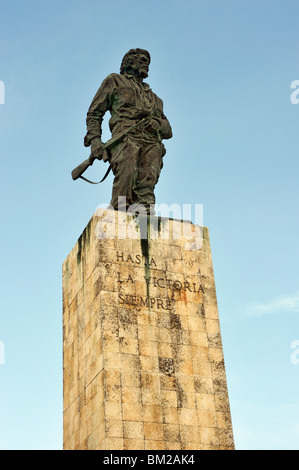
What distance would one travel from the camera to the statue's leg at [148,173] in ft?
53.6

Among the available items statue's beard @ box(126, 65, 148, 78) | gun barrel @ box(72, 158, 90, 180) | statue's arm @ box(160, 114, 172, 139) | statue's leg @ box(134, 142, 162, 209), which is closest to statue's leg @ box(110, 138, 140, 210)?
statue's leg @ box(134, 142, 162, 209)

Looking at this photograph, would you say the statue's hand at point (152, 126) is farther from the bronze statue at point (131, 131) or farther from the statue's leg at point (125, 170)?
the statue's leg at point (125, 170)

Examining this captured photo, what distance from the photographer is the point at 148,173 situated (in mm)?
16547

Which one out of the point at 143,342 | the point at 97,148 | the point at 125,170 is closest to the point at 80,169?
the point at 97,148

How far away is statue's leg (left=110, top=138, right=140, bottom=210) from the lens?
52.9 ft

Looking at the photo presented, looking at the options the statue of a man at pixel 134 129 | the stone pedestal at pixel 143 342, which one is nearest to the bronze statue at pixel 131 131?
the statue of a man at pixel 134 129

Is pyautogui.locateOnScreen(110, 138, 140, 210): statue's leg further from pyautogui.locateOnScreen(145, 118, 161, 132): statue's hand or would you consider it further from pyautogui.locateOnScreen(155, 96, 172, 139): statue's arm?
pyautogui.locateOnScreen(155, 96, 172, 139): statue's arm

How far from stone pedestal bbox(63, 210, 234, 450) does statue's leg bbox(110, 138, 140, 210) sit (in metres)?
0.91

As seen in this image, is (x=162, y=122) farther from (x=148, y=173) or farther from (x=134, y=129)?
(x=148, y=173)

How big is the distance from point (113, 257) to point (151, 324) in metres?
1.57

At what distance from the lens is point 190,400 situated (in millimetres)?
14133

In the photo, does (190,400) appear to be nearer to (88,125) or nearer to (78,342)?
(78,342)

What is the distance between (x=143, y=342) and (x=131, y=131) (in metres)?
5.12
